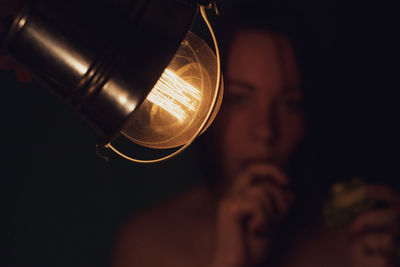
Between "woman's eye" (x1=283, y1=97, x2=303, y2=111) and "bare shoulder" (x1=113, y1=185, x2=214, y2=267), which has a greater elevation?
"woman's eye" (x1=283, y1=97, x2=303, y2=111)

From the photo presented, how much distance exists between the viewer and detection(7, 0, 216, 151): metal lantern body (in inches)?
20.2

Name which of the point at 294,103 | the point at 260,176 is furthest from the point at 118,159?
the point at 294,103

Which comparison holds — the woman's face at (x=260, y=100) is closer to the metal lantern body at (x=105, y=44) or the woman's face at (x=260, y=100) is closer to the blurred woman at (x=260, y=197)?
the blurred woman at (x=260, y=197)

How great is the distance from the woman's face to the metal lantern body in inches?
37.8

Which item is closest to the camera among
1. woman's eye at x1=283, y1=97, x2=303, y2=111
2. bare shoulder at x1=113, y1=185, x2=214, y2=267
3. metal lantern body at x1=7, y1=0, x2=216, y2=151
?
metal lantern body at x1=7, y1=0, x2=216, y2=151

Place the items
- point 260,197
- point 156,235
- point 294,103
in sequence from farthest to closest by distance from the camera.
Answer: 1. point 156,235
2. point 294,103
3. point 260,197

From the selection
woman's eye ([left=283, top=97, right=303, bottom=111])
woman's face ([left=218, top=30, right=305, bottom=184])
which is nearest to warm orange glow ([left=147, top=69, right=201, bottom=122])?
woman's face ([left=218, top=30, right=305, bottom=184])

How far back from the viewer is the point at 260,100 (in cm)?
147

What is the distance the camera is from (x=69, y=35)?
0.52 metres

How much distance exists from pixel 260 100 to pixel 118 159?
939 millimetres

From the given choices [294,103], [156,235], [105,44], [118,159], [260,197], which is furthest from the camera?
[118,159]

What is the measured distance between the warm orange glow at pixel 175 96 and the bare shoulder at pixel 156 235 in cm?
124

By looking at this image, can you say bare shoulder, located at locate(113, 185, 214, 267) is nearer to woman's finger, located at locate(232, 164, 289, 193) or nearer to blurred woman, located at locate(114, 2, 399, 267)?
blurred woman, located at locate(114, 2, 399, 267)

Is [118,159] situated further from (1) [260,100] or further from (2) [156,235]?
(1) [260,100]
